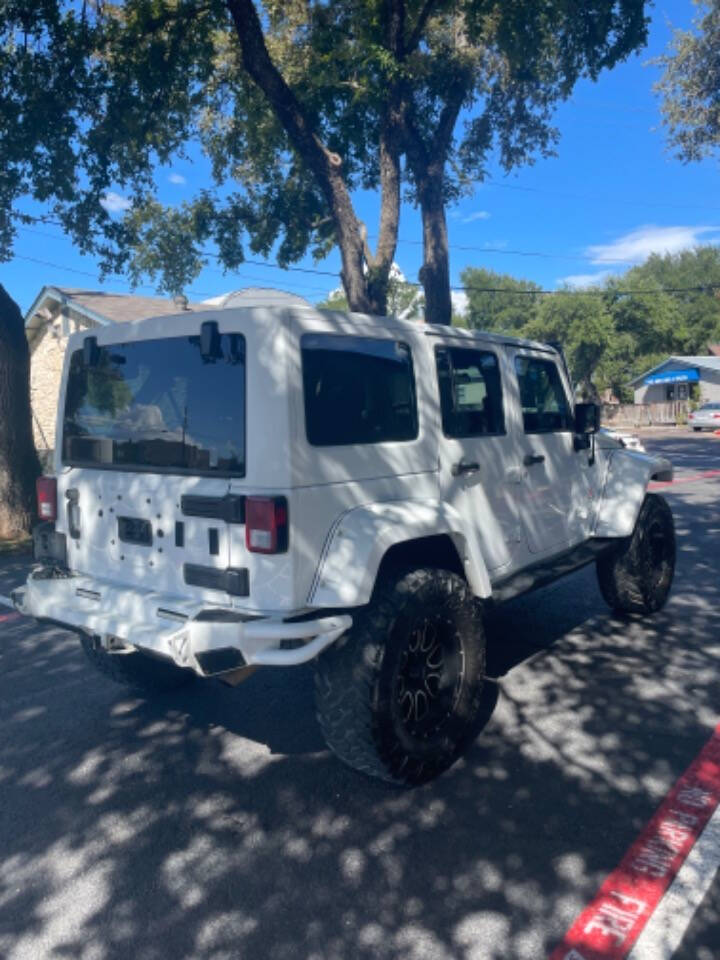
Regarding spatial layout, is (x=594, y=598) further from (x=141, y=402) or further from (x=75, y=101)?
(x=75, y=101)

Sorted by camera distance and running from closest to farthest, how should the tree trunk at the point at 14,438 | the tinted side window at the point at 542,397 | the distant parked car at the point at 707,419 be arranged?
the tinted side window at the point at 542,397
the tree trunk at the point at 14,438
the distant parked car at the point at 707,419

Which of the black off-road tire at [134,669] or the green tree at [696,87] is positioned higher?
the green tree at [696,87]

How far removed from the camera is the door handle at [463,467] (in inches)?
147

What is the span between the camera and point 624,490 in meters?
5.22

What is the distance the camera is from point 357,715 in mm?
2998

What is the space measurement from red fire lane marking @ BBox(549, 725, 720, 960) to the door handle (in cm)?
177

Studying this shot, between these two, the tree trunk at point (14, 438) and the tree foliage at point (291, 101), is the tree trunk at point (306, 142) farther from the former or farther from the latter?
the tree trunk at point (14, 438)

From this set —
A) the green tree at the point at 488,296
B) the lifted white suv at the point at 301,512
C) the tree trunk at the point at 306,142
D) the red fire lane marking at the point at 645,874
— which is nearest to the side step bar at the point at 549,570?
the lifted white suv at the point at 301,512

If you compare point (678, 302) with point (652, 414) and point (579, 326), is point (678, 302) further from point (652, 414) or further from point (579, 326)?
point (652, 414)

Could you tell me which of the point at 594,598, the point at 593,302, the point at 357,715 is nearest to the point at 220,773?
the point at 357,715

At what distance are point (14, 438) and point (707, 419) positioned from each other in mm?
34218

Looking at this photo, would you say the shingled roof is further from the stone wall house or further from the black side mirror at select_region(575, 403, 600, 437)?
the black side mirror at select_region(575, 403, 600, 437)

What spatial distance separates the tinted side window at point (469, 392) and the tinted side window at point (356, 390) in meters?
0.29

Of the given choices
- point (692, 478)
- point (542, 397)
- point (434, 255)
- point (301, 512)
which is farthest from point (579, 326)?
point (301, 512)
